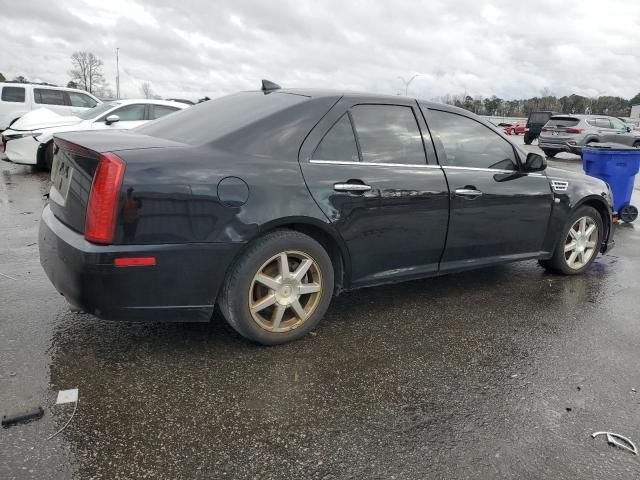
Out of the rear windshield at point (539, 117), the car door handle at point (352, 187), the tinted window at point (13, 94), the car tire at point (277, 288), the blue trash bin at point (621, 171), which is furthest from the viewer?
the rear windshield at point (539, 117)

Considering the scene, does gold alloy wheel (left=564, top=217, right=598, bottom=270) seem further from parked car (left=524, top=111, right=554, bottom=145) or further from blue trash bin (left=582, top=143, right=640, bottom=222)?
parked car (left=524, top=111, right=554, bottom=145)

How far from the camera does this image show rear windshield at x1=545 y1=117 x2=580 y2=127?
18312mm

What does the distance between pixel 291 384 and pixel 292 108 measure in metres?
1.70

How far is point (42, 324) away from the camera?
10.9 ft

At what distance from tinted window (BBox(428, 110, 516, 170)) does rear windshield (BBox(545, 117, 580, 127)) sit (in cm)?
1624

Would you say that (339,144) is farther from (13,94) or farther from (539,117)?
(539,117)

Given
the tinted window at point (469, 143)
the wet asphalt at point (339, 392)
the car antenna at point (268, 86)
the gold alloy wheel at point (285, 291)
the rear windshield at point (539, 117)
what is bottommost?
the wet asphalt at point (339, 392)

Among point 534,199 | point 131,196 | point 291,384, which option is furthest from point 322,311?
point 534,199

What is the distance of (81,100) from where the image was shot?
15.2 m

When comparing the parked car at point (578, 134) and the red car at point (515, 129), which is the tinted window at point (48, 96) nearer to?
the parked car at point (578, 134)

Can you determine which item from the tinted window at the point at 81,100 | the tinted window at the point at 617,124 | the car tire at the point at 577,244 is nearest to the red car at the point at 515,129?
the tinted window at the point at 617,124

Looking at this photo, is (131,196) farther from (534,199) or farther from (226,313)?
(534,199)

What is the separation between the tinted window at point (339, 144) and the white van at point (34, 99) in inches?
541

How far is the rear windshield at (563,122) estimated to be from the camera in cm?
1831
